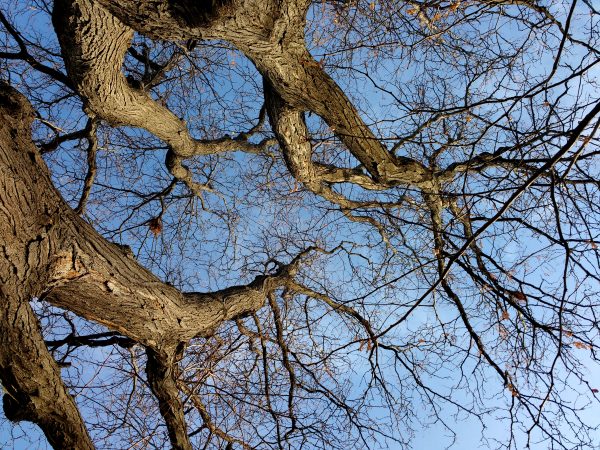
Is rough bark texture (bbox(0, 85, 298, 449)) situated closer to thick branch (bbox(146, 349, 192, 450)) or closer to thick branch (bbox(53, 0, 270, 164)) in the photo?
thick branch (bbox(146, 349, 192, 450))

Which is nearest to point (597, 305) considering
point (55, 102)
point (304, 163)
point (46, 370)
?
point (304, 163)

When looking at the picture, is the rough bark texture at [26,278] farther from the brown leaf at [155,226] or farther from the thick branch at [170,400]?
the brown leaf at [155,226]

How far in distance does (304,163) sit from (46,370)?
273 cm

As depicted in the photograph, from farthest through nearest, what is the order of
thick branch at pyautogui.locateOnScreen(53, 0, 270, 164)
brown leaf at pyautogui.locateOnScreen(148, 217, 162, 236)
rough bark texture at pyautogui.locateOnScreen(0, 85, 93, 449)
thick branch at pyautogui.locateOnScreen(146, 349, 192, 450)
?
brown leaf at pyautogui.locateOnScreen(148, 217, 162, 236)
thick branch at pyautogui.locateOnScreen(146, 349, 192, 450)
thick branch at pyautogui.locateOnScreen(53, 0, 270, 164)
rough bark texture at pyautogui.locateOnScreen(0, 85, 93, 449)

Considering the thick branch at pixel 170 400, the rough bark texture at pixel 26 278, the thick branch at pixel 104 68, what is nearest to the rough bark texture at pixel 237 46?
the thick branch at pixel 104 68

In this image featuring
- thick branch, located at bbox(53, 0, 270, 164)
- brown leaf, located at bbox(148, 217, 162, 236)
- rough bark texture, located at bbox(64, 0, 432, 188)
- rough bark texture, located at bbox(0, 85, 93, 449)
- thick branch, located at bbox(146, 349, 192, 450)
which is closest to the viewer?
rough bark texture, located at bbox(0, 85, 93, 449)

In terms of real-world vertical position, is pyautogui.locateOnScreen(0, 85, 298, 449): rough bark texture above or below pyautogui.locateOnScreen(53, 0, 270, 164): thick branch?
below

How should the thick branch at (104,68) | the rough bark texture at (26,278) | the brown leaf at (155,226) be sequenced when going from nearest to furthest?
the rough bark texture at (26,278)
the thick branch at (104,68)
the brown leaf at (155,226)

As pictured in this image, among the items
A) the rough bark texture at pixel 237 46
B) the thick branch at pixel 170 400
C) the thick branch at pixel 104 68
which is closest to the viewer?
the rough bark texture at pixel 237 46

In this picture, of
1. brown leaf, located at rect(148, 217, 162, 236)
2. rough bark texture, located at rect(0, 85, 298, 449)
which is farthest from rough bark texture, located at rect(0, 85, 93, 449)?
brown leaf, located at rect(148, 217, 162, 236)

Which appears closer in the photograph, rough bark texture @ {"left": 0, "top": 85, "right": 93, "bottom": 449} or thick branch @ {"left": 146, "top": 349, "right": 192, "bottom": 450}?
rough bark texture @ {"left": 0, "top": 85, "right": 93, "bottom": 449}

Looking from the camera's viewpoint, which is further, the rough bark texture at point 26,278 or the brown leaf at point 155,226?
the brown leaf at point 155,226

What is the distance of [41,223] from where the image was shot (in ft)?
8.79

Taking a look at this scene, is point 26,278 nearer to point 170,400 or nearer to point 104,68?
point 104,68
